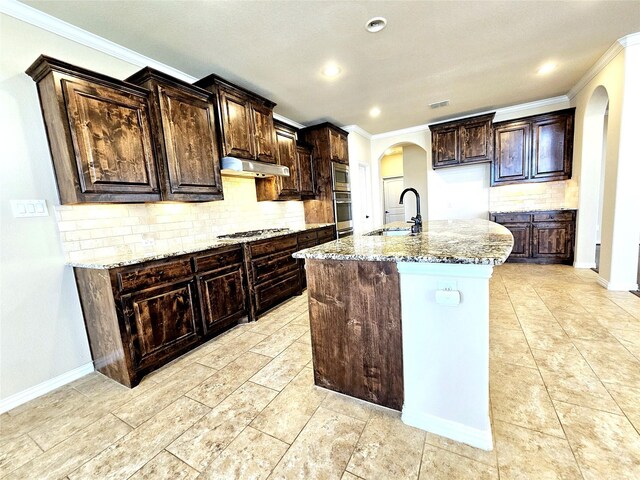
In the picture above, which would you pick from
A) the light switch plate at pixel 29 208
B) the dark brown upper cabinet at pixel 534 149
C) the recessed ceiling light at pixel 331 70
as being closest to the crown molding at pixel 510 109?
the dark brown upper cabinet at pixel 534 149

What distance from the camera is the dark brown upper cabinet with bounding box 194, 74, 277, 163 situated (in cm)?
270

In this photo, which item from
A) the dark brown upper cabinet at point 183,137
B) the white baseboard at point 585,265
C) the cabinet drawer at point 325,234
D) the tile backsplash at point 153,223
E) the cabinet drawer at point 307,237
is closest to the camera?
the tile backsplash at point 153,223

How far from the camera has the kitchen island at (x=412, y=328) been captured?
1190mm

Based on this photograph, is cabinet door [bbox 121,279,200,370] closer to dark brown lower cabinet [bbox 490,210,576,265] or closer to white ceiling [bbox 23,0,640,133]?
white ceiling [bbox 23,0,640,133]

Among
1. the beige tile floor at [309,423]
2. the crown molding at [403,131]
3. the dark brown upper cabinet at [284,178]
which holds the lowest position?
the beige tile floor at [309,423]

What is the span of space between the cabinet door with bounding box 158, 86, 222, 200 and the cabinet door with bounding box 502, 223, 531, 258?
14.9 feet

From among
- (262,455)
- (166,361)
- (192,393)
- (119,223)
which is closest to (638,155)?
(262,455)

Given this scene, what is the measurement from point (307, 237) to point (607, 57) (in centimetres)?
399

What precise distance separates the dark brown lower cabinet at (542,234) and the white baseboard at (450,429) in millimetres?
4004

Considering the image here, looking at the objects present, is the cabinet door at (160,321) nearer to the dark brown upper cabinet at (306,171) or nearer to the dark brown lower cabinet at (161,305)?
the dark brown lower cabinet at (161,305)

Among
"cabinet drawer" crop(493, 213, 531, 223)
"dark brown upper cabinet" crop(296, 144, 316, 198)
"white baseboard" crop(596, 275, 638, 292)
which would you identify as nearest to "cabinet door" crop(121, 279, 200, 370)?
"dark brown upper cabinet" crop(296, 144, 316, 198)

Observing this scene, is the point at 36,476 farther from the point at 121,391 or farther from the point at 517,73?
the point at 517,73

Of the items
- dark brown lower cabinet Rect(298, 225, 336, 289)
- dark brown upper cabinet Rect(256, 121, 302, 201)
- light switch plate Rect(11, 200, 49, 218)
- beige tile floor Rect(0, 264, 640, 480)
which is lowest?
beige tile floor Rect(0, 264, 640, 480)

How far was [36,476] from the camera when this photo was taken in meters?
1.24
